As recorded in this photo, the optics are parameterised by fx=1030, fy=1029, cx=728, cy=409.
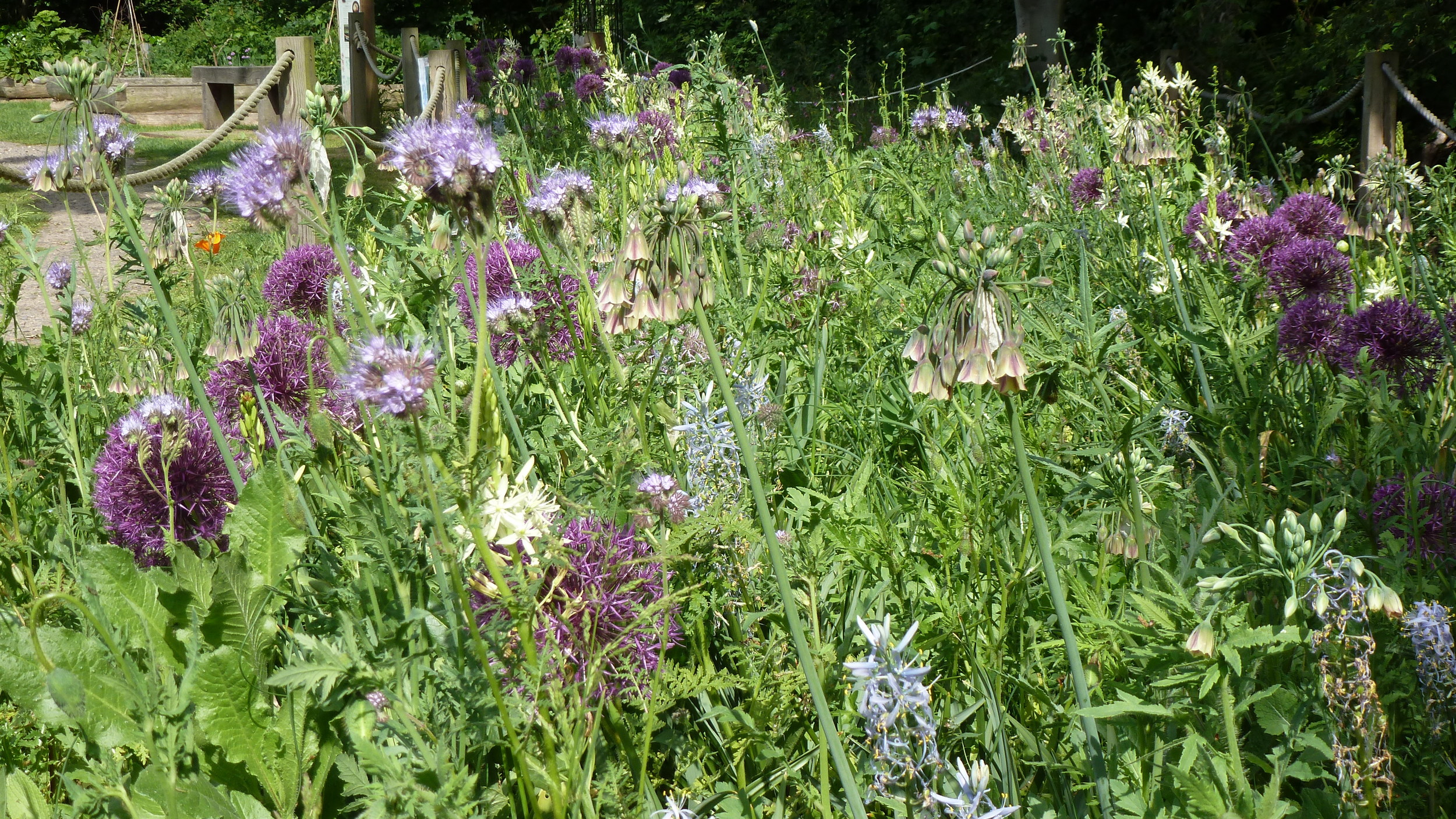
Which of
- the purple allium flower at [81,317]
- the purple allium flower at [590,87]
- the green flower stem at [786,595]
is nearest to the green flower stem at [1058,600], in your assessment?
the green flower stem at [786,595]

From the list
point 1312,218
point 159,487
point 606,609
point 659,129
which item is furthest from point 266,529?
point 659,129

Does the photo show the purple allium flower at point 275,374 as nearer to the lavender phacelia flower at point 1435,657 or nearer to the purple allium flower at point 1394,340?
the lavender phacelia flower at point 1435,657

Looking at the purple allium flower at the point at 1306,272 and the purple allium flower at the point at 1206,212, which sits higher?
the purple allium flower at the point at 1206,212

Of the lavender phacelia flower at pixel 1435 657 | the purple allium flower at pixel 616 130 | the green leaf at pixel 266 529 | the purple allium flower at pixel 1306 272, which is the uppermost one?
the purple allium flower at pixel 616 130

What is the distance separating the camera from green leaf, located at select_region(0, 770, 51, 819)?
1.45 metres

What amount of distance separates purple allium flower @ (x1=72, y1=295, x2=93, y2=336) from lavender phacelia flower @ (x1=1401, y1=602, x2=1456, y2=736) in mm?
3135

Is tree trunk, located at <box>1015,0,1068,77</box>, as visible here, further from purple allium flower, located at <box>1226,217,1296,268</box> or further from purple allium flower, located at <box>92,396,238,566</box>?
purple allium flower, located at <box>92,396,238,566</box>

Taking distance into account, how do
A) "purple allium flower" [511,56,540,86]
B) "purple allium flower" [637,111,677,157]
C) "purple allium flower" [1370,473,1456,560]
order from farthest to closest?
"purple allium flower" [511,56,540,86]
"purple allium flower" [637,111,677,157]
"purple allium flower" [1370,473,1456,560]

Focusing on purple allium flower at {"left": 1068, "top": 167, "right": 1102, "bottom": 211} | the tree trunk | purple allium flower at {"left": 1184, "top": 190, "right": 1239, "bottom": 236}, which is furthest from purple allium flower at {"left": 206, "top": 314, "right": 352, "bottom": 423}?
the tree trunk

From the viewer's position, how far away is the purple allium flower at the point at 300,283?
8.41 ft

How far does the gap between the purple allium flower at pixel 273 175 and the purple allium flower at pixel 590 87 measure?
5131mm

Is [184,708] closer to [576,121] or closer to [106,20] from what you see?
[576,121]

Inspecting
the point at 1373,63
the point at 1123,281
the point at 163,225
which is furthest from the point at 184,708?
the point at 1373,63

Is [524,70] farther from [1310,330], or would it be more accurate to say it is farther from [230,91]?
[1310,330]
